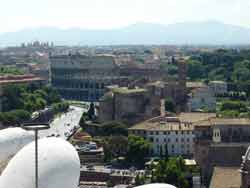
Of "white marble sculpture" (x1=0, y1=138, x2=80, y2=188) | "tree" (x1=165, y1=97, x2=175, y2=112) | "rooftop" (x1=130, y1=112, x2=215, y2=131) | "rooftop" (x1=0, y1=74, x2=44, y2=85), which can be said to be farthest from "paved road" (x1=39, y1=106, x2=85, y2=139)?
"white marble sculpture" (x1=0, y1=138, x2=80, y2=188)

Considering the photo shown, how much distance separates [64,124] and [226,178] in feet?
137

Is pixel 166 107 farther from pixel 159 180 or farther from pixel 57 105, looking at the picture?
pixel 159 180

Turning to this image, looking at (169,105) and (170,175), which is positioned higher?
(170,175)

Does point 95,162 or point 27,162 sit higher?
point 27,162

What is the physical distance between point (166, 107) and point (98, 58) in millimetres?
49061

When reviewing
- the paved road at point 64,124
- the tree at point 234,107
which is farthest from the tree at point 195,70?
the tree at point 234,107

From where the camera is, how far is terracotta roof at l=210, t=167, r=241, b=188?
28953 millimetres

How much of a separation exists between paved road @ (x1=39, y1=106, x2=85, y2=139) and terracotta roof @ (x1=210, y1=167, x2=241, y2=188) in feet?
92.1

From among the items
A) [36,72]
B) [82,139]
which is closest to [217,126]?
[82,139]

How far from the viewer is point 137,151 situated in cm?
4659

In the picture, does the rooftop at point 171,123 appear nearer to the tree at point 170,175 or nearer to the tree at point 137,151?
the tree at point 137,151

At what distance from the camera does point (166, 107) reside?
66.6m

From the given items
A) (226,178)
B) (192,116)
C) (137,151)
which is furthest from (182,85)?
(226,178)

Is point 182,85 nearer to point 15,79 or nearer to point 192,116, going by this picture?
point 192,116
